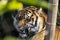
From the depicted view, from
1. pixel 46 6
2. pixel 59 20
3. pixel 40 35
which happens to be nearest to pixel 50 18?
pixel 46 6

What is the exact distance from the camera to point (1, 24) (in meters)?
0.40

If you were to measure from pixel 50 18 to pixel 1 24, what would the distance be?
0.48 metres

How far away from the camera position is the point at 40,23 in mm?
1437

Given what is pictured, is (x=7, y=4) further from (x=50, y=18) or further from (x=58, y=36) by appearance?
(x=58, y=36)

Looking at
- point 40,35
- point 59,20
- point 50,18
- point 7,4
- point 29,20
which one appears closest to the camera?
point 7,4

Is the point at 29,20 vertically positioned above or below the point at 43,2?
below

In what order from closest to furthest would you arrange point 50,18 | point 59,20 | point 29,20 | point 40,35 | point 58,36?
point 50,18 → point 29,20 → point 40,35 → point 58,36 → point 59,20

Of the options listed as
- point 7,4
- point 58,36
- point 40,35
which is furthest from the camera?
point 58,36

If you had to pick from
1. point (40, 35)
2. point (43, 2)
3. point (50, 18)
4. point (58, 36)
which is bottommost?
point (58, 36)

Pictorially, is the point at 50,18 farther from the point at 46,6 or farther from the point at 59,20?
the point at 59,20

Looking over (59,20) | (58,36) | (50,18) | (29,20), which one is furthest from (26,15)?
(59,20)

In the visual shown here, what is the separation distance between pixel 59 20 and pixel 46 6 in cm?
204

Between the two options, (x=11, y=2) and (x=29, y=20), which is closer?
(x=11, y=2)

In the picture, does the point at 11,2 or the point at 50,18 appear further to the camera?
the point at 50,18
